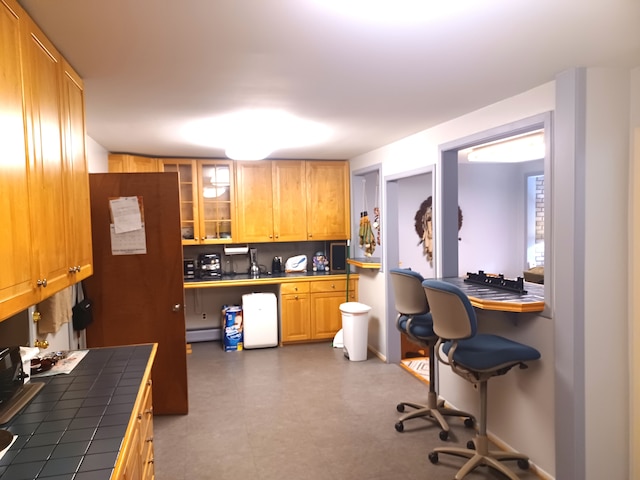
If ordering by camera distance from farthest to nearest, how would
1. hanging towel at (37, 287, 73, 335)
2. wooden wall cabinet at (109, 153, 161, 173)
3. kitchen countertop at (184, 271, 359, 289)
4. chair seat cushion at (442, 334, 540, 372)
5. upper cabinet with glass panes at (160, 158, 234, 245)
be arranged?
upper cabinet with glass panes at (160, 158, 234, 245)
kitchen countertop at (184, 271, 359, 289)
wooden wall cabinet at (109, 153, 161, 173)
chair seat cushion at (442, 334, 540, 372)
hanging towel at (37, 287, 73, 335)

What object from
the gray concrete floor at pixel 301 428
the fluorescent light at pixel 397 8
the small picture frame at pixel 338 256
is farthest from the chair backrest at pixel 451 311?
the small picture frame at pixel 338 256

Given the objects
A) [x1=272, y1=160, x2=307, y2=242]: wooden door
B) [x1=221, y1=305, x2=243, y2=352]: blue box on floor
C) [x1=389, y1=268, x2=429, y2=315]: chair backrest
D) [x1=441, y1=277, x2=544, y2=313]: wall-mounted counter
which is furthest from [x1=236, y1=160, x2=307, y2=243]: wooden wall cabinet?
[x1=441, y1=277, x2=544, y2=313]: wall-mounted counter

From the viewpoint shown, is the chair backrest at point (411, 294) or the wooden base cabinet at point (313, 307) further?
the wooden base cabinet at point (313, 307)

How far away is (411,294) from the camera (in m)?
3.46

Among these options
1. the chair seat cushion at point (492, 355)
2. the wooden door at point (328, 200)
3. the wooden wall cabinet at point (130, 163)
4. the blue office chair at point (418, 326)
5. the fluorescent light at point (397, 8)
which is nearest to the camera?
the fluorescent light at point (397, 8)

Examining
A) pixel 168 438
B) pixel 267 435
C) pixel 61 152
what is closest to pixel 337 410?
pixel 267 435

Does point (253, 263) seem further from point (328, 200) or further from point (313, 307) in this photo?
point (328, 200)

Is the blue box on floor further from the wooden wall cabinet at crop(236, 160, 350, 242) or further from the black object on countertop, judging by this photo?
the black object on countertop

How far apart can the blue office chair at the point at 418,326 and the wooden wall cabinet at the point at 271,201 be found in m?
2.44

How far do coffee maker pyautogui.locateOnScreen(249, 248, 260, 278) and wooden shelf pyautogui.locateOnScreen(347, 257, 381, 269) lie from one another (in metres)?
1.19

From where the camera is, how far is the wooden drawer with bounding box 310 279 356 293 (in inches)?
225

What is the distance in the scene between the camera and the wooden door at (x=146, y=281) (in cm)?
352

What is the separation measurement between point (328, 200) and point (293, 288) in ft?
4.01

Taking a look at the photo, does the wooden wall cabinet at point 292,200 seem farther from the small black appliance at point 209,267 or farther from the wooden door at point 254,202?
the small black appliance at point 209,267
